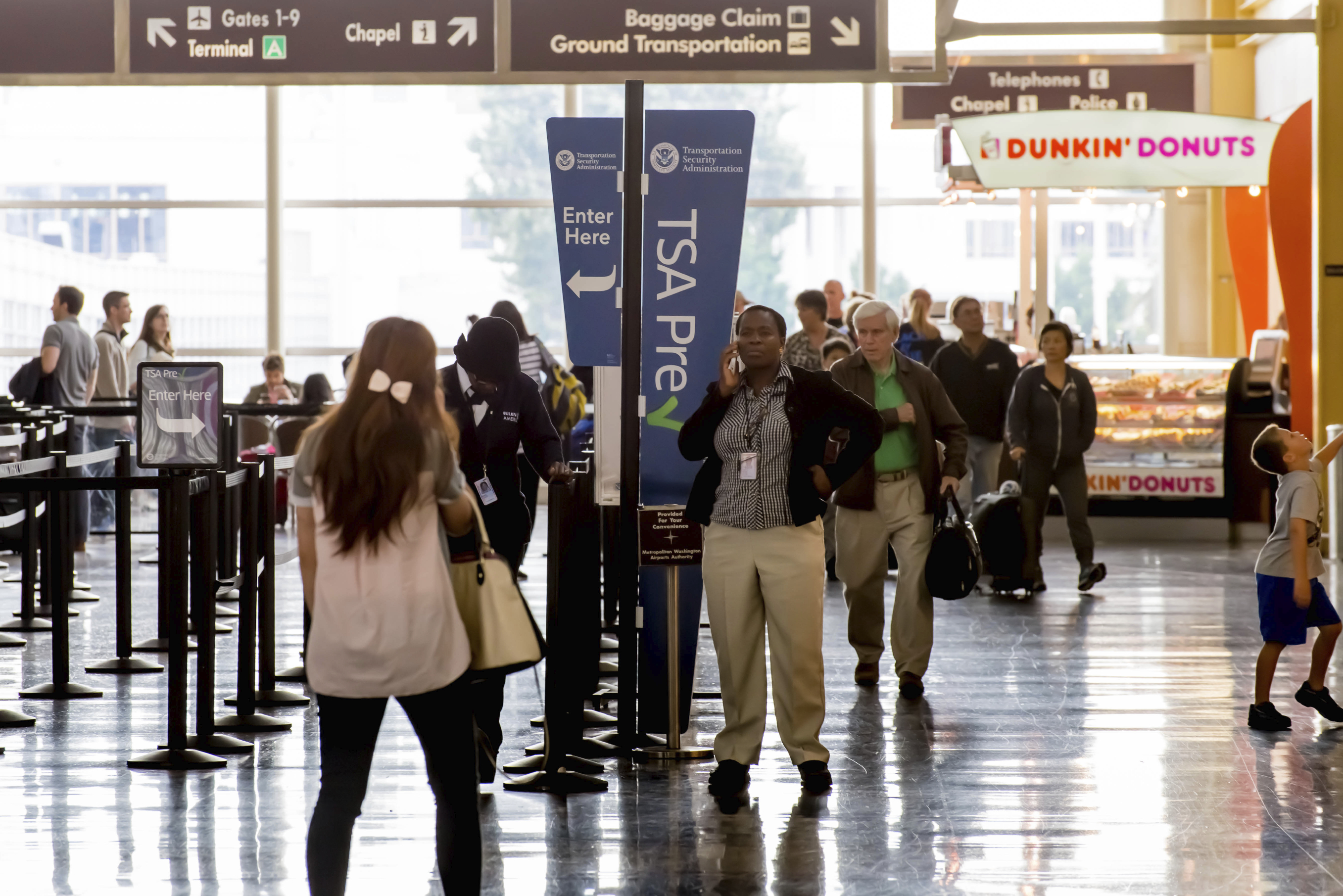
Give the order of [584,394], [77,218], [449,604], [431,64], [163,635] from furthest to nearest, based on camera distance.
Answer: [77,218] < [584,394] < [431,64] < [163,635] < [449,604]

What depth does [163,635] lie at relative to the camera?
7.50 meters

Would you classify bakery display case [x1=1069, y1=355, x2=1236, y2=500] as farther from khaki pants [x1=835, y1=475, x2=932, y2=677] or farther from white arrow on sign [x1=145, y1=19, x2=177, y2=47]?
white arrow on sign [x1=145, y1=19, x2=177, y2=47]

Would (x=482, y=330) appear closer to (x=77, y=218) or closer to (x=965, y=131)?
(x=965, y=131)

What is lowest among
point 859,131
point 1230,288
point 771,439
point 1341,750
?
point 1341,750

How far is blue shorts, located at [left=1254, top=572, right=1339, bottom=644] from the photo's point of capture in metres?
5.58

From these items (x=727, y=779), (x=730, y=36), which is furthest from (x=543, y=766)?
(x=730, y=36)

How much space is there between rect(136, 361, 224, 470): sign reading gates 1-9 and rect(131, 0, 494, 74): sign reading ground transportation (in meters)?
2.64

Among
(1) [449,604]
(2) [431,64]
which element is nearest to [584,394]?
(2) [431,64]

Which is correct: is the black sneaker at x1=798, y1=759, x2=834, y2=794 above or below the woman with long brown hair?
below

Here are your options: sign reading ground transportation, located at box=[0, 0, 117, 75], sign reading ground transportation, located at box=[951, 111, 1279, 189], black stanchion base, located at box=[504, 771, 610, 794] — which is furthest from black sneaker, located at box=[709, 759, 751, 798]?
sign reading ground transportation, located at box=[951, 111, 1279, 189]

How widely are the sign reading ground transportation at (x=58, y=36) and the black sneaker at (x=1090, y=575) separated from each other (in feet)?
20.7

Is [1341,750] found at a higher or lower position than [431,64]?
lower

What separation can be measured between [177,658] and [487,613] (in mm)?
2132

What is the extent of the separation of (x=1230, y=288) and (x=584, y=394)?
9.78m
